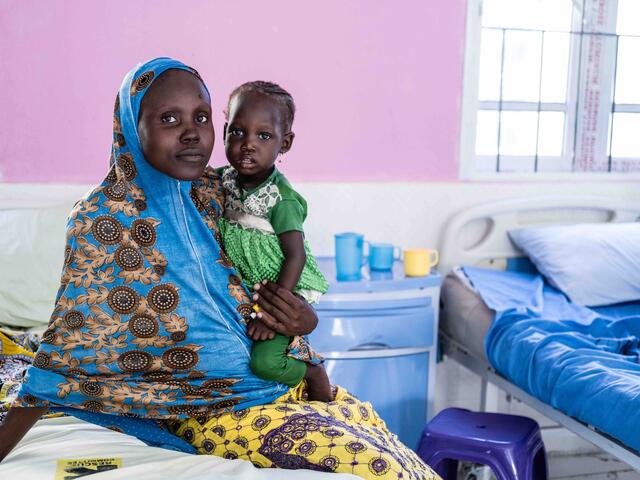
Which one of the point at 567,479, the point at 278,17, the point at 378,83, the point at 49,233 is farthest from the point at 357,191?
the point at 567,479

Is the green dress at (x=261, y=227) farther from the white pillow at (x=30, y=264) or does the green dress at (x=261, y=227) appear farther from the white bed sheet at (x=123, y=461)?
the white pillow at (x=30, y=264)

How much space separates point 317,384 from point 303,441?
9.0 inches

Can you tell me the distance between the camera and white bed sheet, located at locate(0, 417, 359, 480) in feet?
3.84

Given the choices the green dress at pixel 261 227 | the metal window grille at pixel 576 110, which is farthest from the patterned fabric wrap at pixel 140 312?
the metal window grille at pixel 576 110

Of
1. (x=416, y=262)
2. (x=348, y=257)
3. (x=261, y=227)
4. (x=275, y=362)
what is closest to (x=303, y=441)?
(x=275, y=362)

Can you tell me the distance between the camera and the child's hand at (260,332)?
4.54 feet

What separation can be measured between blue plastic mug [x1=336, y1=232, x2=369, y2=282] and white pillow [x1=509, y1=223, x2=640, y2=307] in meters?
0.78

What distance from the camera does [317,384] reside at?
150 centimetres

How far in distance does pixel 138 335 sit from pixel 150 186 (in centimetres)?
26

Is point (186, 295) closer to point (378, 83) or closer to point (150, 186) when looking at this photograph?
point (150, 186)

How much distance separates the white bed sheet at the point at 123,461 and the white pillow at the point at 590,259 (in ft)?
5.70

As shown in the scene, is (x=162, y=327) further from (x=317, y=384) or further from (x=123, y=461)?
(x=317, y=384)

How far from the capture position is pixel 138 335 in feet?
4.22

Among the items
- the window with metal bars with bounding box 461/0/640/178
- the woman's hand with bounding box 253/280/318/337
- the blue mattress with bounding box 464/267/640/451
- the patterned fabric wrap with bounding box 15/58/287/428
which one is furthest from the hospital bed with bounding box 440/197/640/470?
the patterned fabric wrap with bounding box 15/58/287/428
